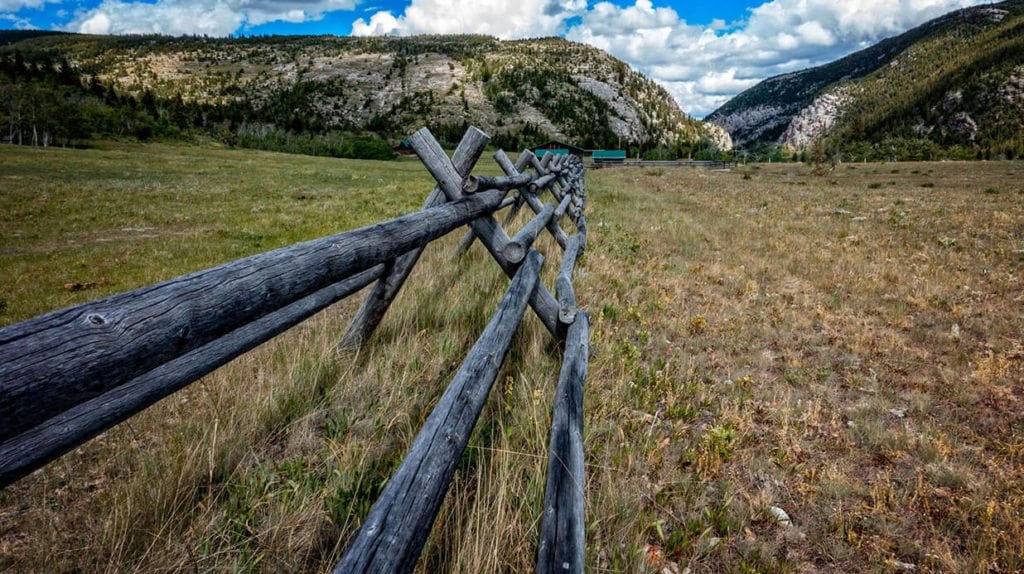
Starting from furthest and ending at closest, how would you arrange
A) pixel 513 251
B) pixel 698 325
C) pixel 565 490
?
1. pixel 698 325
2. pixel 513 251
3. pixel 565 490

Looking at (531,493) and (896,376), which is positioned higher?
(531,493)

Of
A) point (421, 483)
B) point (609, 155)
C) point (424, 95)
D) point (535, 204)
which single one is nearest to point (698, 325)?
point (535, 204)

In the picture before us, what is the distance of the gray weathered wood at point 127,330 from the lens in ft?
2.60

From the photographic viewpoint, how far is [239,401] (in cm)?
290

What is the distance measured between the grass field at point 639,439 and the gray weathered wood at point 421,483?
0.44 metres

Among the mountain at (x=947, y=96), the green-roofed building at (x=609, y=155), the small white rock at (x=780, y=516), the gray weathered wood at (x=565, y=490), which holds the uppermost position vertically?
the mountain at (x=947, y=96)

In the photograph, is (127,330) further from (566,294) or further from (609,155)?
(609,155)

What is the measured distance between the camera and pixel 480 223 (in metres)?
3.73

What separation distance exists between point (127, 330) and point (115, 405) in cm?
155

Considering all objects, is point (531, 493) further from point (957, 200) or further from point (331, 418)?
point (957, 200)

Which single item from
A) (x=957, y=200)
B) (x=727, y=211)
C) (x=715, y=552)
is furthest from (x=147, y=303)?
(x=957, y=200)

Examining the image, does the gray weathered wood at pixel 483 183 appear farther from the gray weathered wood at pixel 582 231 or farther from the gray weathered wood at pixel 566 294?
the gray weathered wood at pixel 582 231

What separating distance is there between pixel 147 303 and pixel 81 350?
0.57ft

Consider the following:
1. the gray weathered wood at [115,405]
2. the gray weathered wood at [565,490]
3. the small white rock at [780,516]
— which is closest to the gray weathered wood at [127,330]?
the gray weathered wood at [115,405]
